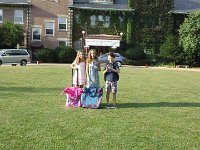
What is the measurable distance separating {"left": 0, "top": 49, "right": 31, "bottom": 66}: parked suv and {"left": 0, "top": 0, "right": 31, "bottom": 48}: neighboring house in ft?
40.3

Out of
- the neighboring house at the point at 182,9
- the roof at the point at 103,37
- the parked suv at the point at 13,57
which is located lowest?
the parked suv at the point at 13,57

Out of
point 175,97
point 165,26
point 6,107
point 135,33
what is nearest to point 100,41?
point 135,33

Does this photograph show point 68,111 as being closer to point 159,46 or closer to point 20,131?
point 20,131

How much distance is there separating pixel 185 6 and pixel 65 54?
18.2 meters

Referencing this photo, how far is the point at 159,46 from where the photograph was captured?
55719 millimetres

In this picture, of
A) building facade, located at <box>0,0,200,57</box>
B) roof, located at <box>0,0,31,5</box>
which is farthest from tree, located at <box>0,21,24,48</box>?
roof, located at <box>0,0,31,5</box>

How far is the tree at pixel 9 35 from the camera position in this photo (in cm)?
5003

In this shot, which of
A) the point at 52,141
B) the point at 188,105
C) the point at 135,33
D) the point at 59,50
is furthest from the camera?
the point at 135,33

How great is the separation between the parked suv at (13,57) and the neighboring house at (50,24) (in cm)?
1251

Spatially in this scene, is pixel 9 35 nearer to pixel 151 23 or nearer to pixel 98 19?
pixel 98 19

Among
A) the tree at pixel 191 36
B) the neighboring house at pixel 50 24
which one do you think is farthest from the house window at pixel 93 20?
the tree at pixel 191 36

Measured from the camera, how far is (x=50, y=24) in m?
54.3

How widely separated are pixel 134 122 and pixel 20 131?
2597mm

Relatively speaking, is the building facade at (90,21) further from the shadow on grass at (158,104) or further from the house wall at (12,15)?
the shadow on grass at (158,104)
